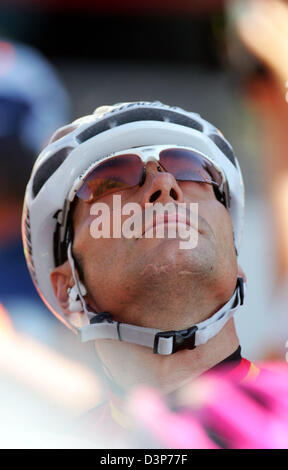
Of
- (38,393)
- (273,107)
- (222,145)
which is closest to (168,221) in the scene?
(222,145)

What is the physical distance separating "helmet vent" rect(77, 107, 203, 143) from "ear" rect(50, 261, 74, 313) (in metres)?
0.55

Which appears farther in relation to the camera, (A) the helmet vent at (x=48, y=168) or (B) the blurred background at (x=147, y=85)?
(B) the blurred background at (x=147, y=85)

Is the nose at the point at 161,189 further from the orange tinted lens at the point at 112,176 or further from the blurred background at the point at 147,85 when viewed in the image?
the blurred background at the point at 147,85

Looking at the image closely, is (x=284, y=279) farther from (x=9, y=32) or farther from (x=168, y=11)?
(x=9, y=32)

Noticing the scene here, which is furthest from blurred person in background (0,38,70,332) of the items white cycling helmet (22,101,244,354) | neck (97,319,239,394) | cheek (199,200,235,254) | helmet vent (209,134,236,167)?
cheek (199,200,235,254)

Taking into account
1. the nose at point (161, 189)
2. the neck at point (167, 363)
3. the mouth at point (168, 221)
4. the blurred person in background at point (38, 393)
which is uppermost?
the nose at point (161, 189)

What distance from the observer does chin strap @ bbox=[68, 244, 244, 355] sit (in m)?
1.97

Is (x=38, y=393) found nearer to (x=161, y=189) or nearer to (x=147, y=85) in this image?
(x=161, y=189)

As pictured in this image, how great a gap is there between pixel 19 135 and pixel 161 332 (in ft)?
10.2

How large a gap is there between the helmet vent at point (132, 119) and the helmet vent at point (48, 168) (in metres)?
0.09

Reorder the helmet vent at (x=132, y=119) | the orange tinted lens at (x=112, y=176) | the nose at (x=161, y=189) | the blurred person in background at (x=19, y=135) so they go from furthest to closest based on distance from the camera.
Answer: the blurred person in background at (x=19, y=135) → the helmet vent at (x=132, y=119) → the orange tinted lens at (x=112, y=176) → the nose at (x=161, y=189)

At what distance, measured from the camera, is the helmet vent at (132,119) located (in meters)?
2.31

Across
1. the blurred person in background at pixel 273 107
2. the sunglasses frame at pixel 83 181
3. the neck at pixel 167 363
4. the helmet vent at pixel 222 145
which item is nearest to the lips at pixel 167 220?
the sunglasses frame at pixel 83 181

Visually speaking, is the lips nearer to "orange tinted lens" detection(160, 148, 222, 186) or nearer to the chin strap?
"orange tinted lens" detection(160, 148, 222, 186)
